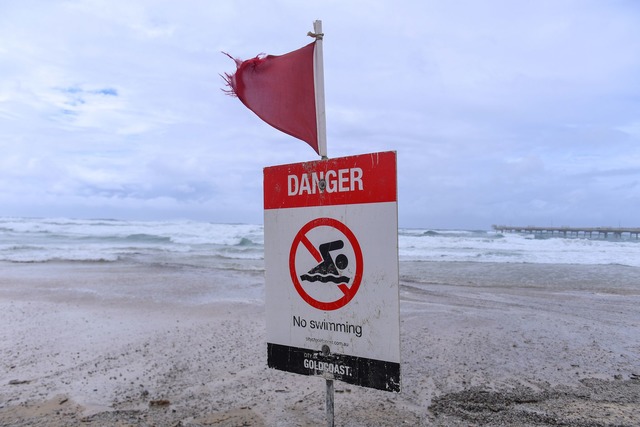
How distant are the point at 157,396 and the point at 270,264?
2.41 metres

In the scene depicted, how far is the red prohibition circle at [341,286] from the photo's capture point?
2547 mm

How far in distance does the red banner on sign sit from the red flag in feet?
0.96

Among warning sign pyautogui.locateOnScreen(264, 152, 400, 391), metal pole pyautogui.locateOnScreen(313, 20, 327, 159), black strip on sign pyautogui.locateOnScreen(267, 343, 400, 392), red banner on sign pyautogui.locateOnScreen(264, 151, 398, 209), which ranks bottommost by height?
black strip on sign pyautogui.locateOnScreen(267, 343, 400, 392)

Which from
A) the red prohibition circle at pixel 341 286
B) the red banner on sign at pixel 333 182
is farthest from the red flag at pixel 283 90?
the red prohibition circle at pixel 341 286

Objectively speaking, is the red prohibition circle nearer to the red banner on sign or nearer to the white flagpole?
the red banner on sign

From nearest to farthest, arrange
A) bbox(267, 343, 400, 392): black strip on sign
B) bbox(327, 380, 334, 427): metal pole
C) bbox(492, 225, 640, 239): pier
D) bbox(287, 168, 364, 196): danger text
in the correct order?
bbox(267, 343, 400, 392): black strip on sign
bbox(287, 168, 364, 196): danger text
bbox(327, 380, 334, 427): metal pole
bbox(492, 225, 640, 239): pier

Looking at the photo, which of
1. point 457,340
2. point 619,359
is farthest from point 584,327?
point 457,340

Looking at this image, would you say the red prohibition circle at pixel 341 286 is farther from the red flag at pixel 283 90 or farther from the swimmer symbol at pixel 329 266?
the red flag at pixel 283 90

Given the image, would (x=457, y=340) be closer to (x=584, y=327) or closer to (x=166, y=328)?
(x=584, y=327)

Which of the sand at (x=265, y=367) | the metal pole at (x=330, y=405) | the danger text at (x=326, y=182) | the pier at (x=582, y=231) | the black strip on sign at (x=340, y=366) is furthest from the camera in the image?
the pier at (x=582, y=231)

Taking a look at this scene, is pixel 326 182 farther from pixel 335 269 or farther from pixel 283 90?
pixel 283 90

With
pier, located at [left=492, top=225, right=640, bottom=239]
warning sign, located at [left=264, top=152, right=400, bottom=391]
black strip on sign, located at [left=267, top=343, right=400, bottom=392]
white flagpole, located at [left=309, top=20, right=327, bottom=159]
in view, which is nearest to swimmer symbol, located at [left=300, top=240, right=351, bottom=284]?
warning sign, located at [left=264, top=152, right=400, bottom=391]

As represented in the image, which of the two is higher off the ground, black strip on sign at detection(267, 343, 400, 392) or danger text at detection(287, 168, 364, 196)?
danger text at detection(287, 168, 364, 196)

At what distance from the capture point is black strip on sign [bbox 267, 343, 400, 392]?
2451 millimetres
